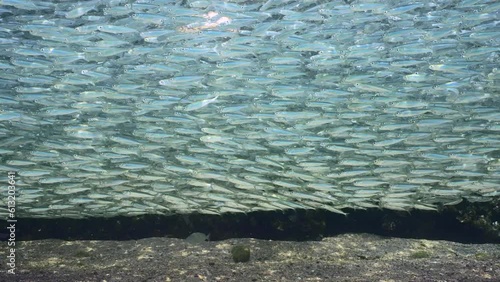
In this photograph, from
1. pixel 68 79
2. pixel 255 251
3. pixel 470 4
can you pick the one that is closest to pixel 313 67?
pixel 470 4

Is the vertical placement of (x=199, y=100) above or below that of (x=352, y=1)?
below

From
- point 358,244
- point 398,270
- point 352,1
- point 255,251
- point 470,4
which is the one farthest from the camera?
point 358,244

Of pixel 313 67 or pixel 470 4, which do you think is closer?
pixel 470 4

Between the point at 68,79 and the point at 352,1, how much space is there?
4.05m

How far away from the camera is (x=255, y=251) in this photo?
20.8 ft

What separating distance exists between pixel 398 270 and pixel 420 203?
8.42 feet

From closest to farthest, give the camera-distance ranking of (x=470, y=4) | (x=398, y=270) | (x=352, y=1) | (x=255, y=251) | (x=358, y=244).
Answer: (x=398, y=270) < (x=470, y=4) < (x=352, y=1) < (x=255, y=251) < (x=358, y=244)

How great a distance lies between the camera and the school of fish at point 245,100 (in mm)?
5566

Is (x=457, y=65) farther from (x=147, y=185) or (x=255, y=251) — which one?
(x=147, y=185)

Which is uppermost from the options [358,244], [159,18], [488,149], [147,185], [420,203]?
[159,18]

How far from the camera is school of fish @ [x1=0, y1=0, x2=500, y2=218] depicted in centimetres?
557

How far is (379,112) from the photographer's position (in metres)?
6.21

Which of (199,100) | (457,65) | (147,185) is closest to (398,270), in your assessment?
(457,65)

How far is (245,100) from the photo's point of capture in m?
6.26
